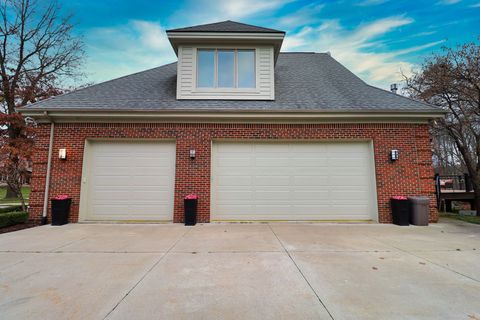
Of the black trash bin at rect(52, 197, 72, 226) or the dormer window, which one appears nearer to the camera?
the black trash bin at rect(52, 197, 72, 226)

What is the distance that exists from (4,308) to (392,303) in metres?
4.10

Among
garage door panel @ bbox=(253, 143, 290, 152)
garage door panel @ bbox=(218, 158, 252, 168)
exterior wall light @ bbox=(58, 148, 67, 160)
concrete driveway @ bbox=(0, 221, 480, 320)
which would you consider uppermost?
garage door panel @ bbox=(253, 143, 290, 152)

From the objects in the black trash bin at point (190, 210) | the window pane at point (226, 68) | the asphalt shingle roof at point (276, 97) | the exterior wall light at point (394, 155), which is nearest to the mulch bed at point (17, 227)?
the asphalt shingle roof at point (276, 97)

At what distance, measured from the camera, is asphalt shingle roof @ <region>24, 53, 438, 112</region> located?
6645 mm

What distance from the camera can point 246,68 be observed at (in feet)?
24.9

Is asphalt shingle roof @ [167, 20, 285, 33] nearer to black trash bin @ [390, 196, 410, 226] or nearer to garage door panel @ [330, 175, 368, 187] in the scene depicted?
garage door panel @ [330, 175, 368, 187]

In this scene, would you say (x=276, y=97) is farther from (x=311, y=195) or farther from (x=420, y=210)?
(x=420, y=210)

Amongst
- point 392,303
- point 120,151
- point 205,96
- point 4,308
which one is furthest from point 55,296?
point 205,96

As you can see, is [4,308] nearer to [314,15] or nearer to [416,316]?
[416,316]

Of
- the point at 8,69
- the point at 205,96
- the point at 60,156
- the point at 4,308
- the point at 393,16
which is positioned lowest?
the point at 4,308

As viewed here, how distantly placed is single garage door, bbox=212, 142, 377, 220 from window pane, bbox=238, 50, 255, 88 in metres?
2.26

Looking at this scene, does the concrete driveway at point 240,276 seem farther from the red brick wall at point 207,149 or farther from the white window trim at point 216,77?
the white window trim at point 216,77

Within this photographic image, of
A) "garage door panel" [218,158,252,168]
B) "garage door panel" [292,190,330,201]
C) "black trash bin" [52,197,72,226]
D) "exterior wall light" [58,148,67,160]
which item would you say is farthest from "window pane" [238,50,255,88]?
"black trash bin" [52,197,72,226]

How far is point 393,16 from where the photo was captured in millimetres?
9195
